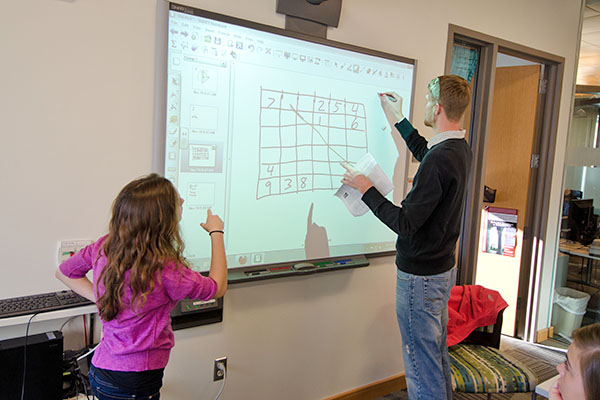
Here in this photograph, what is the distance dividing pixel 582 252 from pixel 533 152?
38.2 inches

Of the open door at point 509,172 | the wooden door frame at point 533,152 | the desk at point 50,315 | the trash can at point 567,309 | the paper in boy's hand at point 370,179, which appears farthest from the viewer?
the trash can at point 567,309

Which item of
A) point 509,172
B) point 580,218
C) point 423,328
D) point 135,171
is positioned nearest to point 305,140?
point 135,171

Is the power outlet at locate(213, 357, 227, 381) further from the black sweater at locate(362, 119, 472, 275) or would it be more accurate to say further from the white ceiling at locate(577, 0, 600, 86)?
the white ceiling at locate(577, 0, 600, 86)

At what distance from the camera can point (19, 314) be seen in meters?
1.38

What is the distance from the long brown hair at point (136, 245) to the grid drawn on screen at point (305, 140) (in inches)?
28.2

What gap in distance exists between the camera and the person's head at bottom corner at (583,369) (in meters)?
0.98

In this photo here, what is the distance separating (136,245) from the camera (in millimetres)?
1214

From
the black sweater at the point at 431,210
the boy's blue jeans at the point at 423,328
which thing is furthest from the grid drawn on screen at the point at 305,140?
the boy's blue jeans at the point at 423,328

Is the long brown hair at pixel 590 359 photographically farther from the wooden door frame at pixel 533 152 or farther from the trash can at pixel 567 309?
the trash can at pixel 567 309

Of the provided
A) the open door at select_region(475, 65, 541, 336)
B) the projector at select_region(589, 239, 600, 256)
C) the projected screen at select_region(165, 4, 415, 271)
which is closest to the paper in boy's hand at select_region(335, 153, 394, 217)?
the projected screen at select_region(165, 4, 415, 271)

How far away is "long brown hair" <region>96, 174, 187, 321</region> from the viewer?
3.97 ft

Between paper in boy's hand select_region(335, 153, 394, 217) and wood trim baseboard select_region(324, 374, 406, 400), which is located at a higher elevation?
paper in boy's hand select_region(335, 153, 394, 217)

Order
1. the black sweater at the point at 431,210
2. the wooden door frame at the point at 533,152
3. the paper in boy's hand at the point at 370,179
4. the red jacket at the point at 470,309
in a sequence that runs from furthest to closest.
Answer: the wooden door frame at the point at 533,152 < the red jacket at the point at 470,309 < the paper in boy's hand at the point at 370,179 < the black sweater at the point at 431,210

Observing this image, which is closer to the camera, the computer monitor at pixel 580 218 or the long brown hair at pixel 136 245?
the long brown hair at pixel 136 245
